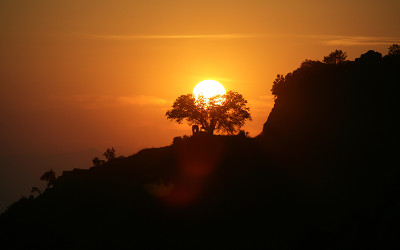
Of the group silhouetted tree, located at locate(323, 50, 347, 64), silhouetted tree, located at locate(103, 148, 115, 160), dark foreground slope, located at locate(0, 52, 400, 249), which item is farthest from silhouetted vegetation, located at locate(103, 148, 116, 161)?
silhouetted tree, located at locate(323, 50, 347, 64)

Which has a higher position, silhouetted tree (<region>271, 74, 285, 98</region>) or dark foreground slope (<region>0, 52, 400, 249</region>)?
silhouetted tree (<region>271, 74, 285, 98</region>)

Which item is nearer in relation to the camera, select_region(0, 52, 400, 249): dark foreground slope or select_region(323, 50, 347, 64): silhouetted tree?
select_region(0, 52, 400, 249): dark foreground slope

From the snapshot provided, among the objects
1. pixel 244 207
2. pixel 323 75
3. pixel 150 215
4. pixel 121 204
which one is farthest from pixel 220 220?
pixel 323 75

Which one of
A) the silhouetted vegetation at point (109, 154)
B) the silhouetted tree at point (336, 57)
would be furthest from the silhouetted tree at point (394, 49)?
the silhouetted vegetation at point (109, 154)

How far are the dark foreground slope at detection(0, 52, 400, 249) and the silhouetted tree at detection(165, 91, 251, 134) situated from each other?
65.2 feet

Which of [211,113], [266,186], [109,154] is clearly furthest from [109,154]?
[266,186]

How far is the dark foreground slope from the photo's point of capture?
63156mm

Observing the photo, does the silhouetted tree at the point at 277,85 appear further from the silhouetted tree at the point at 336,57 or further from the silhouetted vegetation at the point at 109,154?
the silhouetted vegetation at the point at 109,154

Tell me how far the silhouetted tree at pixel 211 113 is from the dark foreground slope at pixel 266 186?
65.2ft

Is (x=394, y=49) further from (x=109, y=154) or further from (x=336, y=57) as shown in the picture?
(x=109, y=154)

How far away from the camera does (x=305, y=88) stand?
271 ft

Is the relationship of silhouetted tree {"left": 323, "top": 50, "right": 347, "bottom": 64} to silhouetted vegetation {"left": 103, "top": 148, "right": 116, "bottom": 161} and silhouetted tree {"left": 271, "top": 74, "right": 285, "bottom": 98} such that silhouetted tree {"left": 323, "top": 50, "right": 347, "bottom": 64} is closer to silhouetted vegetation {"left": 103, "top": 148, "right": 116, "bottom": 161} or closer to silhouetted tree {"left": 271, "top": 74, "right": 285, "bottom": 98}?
silhouetted tree {"left": 271, "top": 74, "right": 285, "bottom": 98}

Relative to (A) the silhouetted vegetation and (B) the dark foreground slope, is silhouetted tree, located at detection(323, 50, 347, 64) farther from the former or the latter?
(A) the silhouetted vegetation

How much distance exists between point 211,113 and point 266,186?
3775 centimetres
